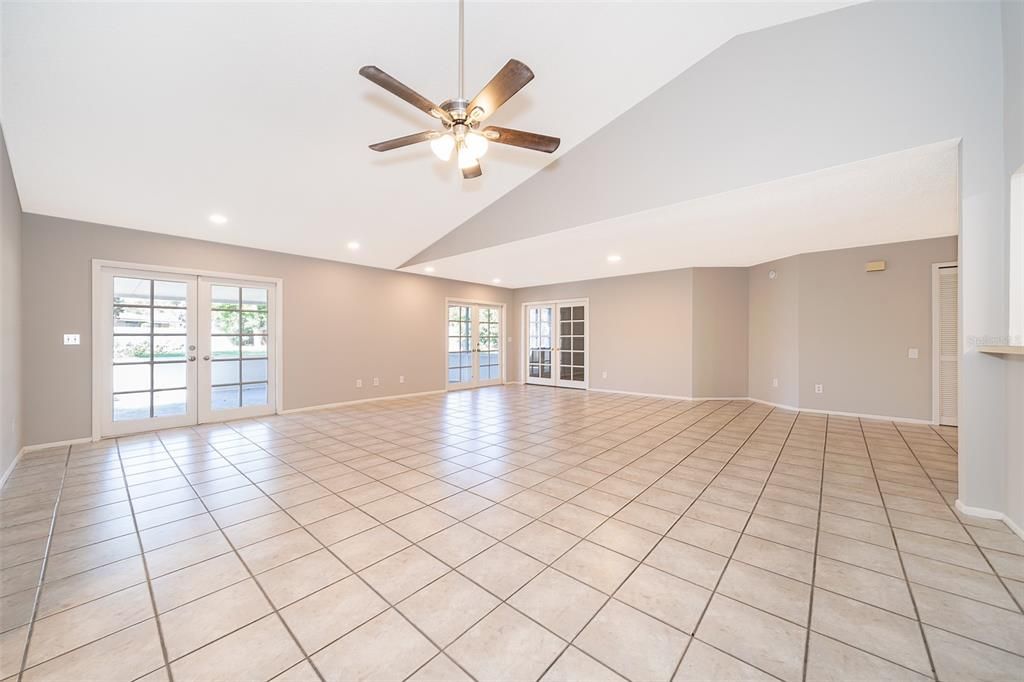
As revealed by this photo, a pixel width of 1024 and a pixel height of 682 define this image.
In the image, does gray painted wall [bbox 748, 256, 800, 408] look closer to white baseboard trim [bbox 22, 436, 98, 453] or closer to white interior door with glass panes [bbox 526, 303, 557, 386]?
white interior door with glass panes [bbox 526, 303, 557, 386]

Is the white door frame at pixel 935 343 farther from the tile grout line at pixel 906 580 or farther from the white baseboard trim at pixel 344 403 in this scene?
the white baseboard trim at pixel 344 403

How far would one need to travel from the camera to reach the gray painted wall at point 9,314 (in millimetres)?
2959

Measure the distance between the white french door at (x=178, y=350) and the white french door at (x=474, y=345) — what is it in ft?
→ 10.9

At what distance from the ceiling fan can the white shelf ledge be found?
2.77m

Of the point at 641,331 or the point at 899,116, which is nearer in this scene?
the point at 899,116

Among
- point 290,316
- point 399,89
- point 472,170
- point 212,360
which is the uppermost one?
point 399,89

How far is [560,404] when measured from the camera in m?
6.39

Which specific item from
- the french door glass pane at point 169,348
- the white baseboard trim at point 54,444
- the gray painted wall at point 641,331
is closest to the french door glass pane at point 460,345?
the gray painted wall at point 641,331

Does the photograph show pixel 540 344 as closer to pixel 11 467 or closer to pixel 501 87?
pixel 501 87

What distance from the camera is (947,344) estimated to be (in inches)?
181

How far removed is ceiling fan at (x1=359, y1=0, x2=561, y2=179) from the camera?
190cm

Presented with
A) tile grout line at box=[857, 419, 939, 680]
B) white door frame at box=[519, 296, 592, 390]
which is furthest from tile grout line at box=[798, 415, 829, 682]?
white door frame at box=[519, 296, 592, 390]

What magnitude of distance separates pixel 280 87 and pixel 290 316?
3672mm

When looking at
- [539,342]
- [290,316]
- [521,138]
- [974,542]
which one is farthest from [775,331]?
[290,316]
